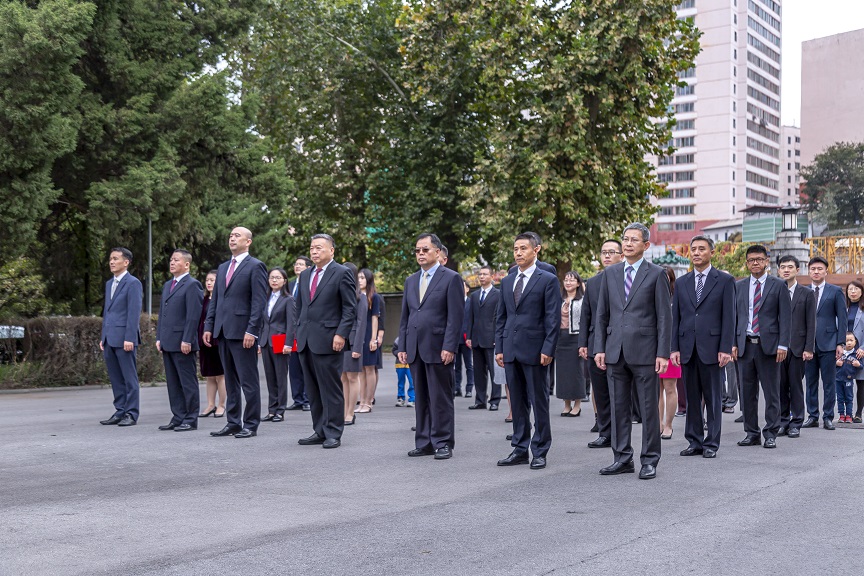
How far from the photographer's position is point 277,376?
14656mm

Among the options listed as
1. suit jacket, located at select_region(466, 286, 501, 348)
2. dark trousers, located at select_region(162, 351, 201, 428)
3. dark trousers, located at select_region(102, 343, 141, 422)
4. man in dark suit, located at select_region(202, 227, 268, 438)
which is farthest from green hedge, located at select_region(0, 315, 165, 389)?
man in dark suit, located at select_region(202, 227, 268, 438)

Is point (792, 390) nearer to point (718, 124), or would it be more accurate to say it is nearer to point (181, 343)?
point (181, 343)

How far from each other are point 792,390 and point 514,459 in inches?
177

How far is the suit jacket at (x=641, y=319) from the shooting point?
8.73 meters

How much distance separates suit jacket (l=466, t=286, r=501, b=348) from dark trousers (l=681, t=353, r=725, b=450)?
5.98 m

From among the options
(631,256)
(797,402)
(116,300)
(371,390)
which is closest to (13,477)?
(116,300)

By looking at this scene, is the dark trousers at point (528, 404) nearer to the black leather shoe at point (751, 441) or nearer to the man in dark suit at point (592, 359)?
the man in dark suit at point (592, 359)

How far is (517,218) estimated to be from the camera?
28.8 meters

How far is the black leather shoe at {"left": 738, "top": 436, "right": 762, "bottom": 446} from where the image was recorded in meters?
11.2

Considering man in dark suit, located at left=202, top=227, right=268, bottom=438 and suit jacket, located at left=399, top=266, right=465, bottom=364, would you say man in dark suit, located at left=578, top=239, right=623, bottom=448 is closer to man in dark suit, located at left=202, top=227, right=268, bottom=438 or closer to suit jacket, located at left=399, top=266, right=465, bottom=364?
suit jacket, located at left=399, top=266, right=465, bottom=364

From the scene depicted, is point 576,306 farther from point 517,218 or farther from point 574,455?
point 517,218

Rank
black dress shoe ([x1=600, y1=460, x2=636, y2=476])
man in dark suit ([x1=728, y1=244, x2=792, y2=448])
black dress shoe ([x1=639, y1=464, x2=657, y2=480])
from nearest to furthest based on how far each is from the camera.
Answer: black dress shoe ([x1=639, y1=464, x2=657, y2=480]) < black dress shoe ([x1=600, y1=460, x2=636, y2=476]) < man in dark suit ([x1=728, y1=244, x2=792, y2=448])

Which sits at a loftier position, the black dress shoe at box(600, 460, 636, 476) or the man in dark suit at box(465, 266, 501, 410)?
the man in dark suit at box(465, 266, 501, 410)

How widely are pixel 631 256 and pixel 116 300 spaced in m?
7.00
